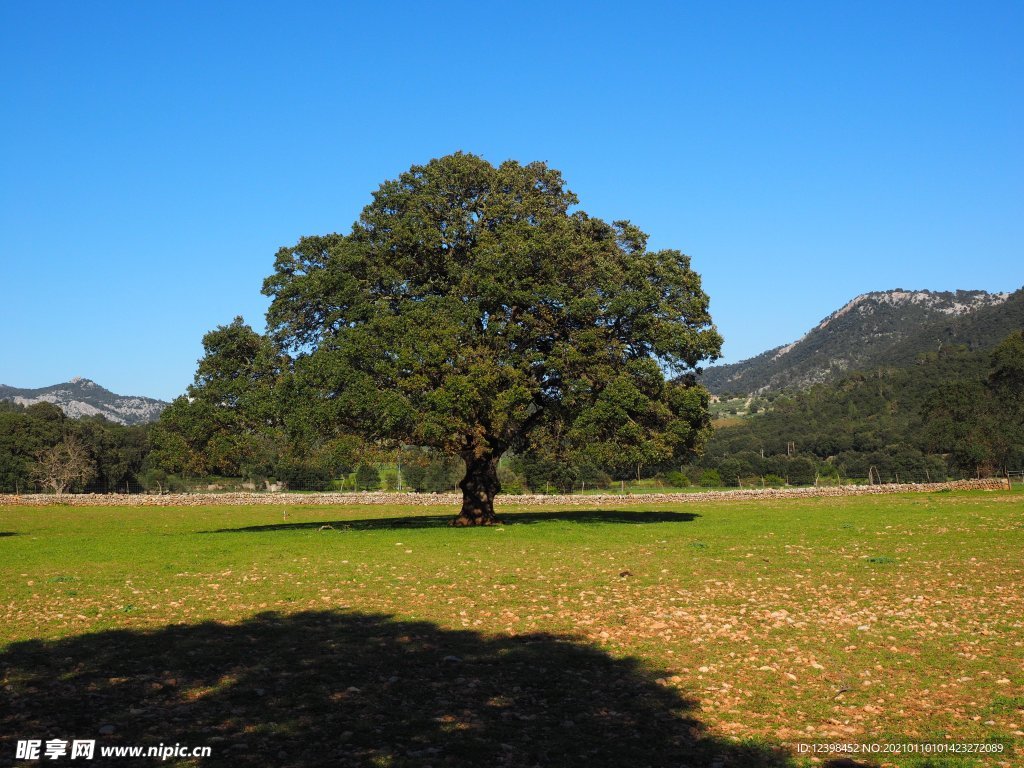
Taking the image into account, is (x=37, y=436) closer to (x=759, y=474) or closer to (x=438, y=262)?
(x=438, y=262)

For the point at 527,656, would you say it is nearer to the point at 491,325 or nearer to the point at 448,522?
the point at 491,325

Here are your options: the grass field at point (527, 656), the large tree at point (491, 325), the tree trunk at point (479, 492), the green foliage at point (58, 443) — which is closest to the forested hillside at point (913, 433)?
the large tree at point (491, 325)

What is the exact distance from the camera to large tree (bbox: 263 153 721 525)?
37.6m

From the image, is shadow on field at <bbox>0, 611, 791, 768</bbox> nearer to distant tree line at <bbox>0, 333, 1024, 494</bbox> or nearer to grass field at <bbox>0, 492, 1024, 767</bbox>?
grass field at <bbox>0, 492, 1024, 767</bbox>

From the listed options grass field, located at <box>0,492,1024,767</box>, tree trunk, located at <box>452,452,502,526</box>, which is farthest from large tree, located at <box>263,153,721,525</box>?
grass field, located at <box>0,492,1024,767</box>

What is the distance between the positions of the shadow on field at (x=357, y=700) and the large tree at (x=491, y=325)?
22.4 metres

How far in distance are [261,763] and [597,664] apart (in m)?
5.99

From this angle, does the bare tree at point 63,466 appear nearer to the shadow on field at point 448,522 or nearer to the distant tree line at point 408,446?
the distant tree line at point 408,446

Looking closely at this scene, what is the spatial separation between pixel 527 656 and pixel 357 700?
11.4 feet

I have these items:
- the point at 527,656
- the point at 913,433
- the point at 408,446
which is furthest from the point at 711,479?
the point at 527,656

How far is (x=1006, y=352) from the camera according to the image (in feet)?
372

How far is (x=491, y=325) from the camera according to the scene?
128ft

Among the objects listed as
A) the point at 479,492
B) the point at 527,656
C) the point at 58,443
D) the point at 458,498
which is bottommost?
the point at 458,498

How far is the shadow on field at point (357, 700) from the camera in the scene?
28.4 feet
